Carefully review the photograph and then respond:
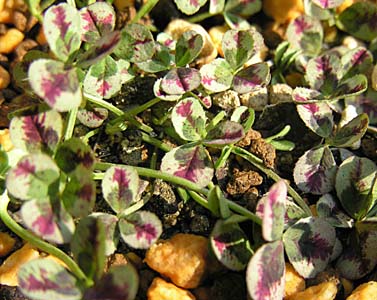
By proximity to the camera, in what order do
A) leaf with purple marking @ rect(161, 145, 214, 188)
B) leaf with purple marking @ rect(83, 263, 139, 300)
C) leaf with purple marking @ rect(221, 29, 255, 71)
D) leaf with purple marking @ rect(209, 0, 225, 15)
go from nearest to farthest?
leaf with purple marking @ rect(83, 263, 139, 300) < leaf with purple marking @ rect(161, 145, 214, 188) < leaf with purple marking @ rect(221, 29, 255, 71) < leaf with purple marking @ rect(209, 0, 225, 15)

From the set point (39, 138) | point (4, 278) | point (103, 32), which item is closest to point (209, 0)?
point (103, 32)

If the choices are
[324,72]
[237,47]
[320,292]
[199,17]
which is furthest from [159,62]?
[320,292]

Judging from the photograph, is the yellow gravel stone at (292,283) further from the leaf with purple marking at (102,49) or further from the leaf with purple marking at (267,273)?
the leaf with purple marking at (102,49)

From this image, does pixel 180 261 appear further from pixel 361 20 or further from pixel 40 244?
pixel 361 20

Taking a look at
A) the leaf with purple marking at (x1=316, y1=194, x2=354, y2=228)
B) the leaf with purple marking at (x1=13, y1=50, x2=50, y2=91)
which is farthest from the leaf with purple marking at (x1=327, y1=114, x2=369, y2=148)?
the leaf with purple marking at (x1=13, y1=50, x2=50, y2=91)

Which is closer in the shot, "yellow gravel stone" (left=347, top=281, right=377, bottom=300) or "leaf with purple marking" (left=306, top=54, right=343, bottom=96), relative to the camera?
"yellow gravel stone" (left=347, top=281, right=377, bottom=300)

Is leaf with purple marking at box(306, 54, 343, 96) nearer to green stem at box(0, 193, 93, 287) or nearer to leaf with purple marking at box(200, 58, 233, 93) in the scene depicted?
leaf with purple marking at box(200, 58, 233, 93)

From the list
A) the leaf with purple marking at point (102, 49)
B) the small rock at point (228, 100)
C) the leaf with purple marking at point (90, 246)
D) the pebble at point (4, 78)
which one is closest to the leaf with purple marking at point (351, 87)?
the small rock at point (228, 100)
